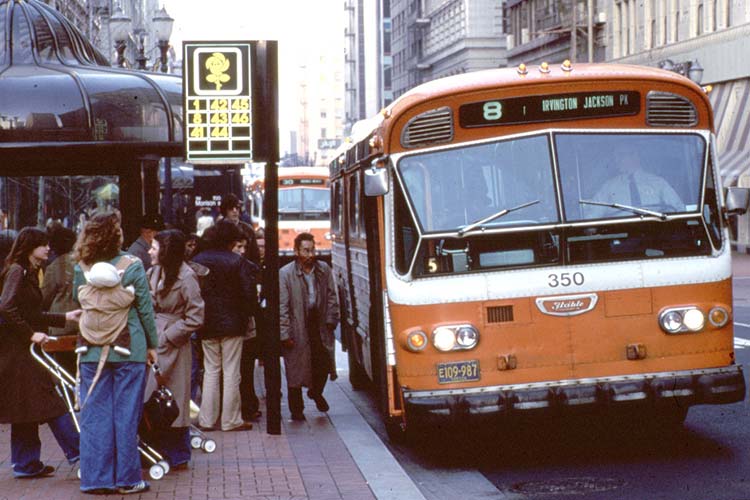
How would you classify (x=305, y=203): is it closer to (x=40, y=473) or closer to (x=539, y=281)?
(x=539, y=281)

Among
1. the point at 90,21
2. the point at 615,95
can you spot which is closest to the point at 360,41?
the point at 90,21

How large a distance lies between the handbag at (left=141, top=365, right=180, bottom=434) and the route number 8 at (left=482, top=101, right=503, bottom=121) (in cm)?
306

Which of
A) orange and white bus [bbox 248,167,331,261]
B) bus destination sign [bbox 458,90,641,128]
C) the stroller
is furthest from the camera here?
orange and white bus [bbox 248,167,331,261]

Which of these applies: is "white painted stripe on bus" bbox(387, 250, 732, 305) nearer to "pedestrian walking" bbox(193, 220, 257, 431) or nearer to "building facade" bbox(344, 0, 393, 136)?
"pedestrian walking" bbox(193, 220, 257, 431)

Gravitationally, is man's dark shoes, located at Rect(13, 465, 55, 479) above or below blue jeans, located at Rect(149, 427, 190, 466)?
below

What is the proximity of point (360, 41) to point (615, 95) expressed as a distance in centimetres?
17467

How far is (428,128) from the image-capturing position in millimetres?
11344

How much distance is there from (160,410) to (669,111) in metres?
4.34

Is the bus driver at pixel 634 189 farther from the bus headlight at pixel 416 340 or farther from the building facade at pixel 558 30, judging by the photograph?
the building facade at pixel 558 30

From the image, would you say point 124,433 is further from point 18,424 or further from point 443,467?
point 443,467

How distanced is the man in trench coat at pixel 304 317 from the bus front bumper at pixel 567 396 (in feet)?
9.06

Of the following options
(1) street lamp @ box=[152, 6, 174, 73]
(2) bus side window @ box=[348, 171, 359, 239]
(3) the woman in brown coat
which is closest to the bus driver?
(3) the woman in brown coat

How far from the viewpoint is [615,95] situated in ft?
37.3

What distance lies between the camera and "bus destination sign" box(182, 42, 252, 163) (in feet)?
41.0
